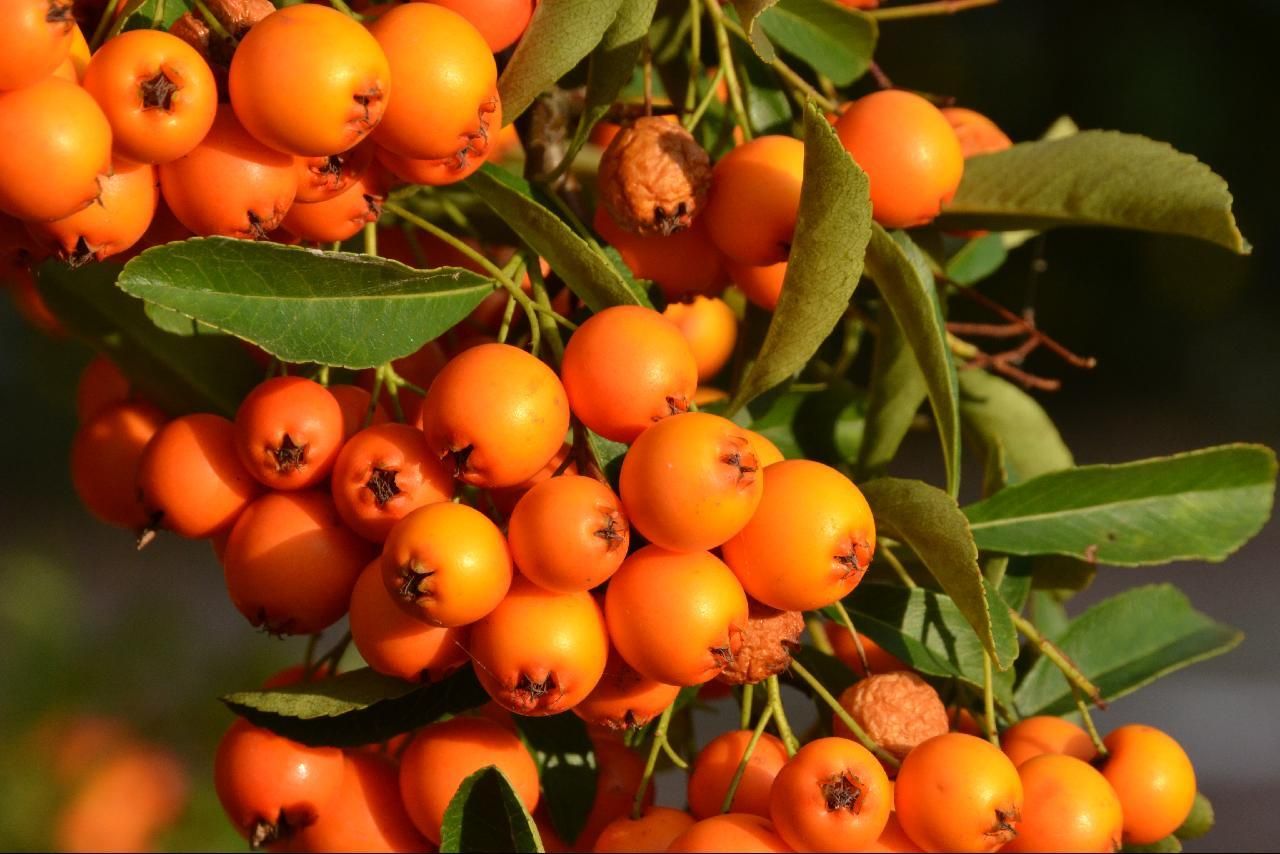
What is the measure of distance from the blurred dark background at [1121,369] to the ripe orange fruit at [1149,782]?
90 centimetres

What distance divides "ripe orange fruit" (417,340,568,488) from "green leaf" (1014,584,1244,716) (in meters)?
0.41

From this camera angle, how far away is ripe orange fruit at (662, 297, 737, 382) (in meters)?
0.88

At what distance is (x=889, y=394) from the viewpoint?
2.66ft

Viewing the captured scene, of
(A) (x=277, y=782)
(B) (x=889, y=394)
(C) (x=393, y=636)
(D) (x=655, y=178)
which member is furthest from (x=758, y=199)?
(A) (x=277, y=782)

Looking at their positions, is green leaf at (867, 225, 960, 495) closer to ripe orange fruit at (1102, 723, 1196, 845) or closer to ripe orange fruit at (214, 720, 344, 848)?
ripe orange fruit at (1102, 723, 1196, 845)

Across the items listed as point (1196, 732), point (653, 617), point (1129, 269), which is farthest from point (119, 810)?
point (1129, 269)

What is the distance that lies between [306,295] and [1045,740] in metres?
0.48

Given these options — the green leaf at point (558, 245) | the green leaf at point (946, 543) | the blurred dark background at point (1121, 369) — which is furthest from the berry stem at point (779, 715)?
the blurred dark background at point (1121, 369)

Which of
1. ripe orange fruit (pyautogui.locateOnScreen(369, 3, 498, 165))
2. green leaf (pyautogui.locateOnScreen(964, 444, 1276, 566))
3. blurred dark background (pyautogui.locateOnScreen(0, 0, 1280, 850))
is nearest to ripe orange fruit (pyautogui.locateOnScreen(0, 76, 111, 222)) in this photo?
ripe orange fruit (pyautogui.locateOnScreen(369, 3, 498, 165))

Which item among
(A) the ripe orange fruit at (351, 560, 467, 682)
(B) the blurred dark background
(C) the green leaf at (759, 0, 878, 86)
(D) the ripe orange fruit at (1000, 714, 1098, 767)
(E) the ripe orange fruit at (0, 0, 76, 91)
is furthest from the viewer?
(B) the blurred dark background

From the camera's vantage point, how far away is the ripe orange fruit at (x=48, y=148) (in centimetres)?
53

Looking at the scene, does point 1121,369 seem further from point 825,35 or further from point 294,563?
point 294,563

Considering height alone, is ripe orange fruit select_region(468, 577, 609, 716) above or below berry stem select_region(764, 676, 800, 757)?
above

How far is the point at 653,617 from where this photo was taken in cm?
59
